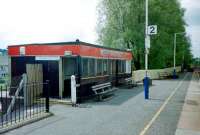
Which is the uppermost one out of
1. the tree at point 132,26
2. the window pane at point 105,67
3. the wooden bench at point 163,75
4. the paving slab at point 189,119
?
the tree at point 132,26

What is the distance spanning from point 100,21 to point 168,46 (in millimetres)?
10780

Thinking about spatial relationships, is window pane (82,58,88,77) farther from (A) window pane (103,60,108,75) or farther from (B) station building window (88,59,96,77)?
(A) window pane (103,60,108,75)

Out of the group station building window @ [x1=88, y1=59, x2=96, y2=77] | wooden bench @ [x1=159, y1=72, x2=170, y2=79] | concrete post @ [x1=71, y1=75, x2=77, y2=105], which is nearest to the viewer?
concrete post @ [x1=71, y1=75, x2=77, y2=105]

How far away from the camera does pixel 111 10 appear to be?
41875 millimetres

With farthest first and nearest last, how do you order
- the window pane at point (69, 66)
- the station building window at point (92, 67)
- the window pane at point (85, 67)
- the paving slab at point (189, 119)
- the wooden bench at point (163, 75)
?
1. the wooden bench at point (163, 75)
2. the station building window at point (92, 67)
3. the window pane at point (69, 66)
4. the window pane at point (85, 67)
5. the paving slab at point (189, 119)

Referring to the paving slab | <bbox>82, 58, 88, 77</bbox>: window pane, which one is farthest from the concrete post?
the paving slab

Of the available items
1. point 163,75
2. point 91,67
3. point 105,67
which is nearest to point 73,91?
point 91,67

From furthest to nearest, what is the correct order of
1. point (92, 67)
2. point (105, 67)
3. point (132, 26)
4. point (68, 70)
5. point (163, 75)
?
point (163, 75) < point (132, 26) < point (105, 67) < point (92, 67) < point (68, 70)

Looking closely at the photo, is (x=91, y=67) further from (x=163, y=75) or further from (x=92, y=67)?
(x=163, y=75)

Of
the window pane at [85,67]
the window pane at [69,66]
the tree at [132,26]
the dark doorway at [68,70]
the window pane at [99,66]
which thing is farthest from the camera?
the tree at [132,26]

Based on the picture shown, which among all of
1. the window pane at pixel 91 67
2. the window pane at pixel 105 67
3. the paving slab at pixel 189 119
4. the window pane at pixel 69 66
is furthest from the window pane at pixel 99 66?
the paving slab at pixel 189 119

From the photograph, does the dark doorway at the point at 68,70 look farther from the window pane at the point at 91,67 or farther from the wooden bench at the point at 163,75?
the wooden bench at the point at 163,75

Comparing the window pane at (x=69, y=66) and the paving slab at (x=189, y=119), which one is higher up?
the window pane at (x=69, y=66)

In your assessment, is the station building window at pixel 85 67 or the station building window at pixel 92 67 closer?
the station building window at pixel 85 67
